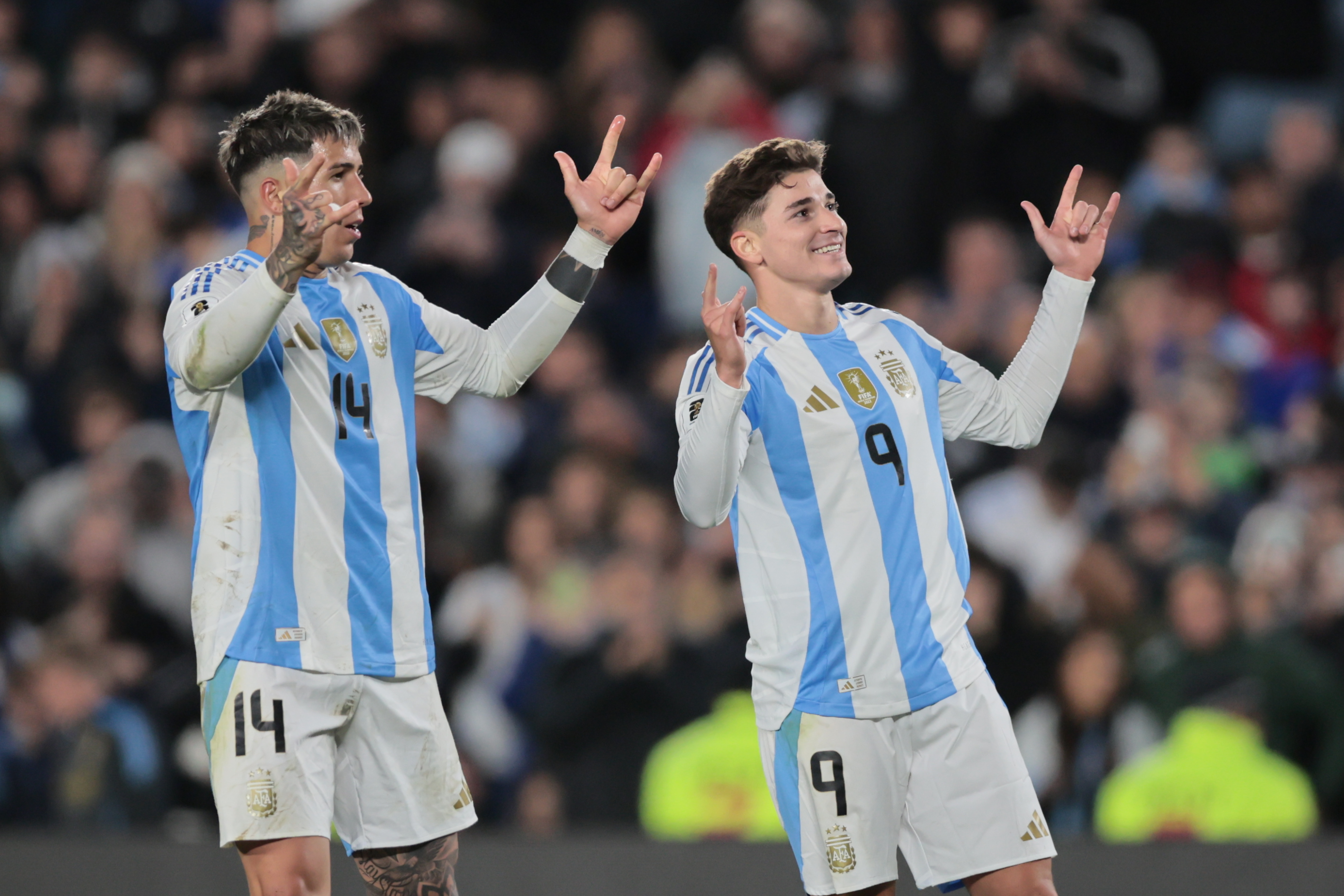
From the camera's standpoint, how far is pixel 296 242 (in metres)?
3.97

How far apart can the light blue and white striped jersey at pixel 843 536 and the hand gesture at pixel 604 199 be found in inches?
16.0

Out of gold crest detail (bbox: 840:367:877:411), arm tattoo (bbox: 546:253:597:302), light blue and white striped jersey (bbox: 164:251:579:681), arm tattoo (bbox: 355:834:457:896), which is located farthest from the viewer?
arm tattoo (bbox: 546:253:597:302)

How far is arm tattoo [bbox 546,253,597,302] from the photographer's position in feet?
15.2

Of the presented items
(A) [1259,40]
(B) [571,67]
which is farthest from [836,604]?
(A) [1259,40]

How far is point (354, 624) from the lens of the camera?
4246 mm

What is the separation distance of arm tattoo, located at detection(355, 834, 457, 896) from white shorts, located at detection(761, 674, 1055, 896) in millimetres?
885

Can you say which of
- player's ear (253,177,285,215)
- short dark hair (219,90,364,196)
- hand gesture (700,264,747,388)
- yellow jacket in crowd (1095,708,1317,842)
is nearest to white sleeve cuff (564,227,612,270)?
hand gesture (700,264,747,388)

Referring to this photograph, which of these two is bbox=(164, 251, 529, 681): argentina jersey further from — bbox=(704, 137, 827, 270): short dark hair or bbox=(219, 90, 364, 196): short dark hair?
bbox=(704, 137, 827, 270): short dark hair

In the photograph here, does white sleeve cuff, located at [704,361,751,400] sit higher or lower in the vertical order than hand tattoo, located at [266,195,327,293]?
lower

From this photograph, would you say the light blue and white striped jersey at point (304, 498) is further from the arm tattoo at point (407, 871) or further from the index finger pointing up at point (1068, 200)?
the index finger pointing up at point (1068, 200)

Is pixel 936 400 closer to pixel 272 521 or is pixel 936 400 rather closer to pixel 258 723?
pixel 272 521

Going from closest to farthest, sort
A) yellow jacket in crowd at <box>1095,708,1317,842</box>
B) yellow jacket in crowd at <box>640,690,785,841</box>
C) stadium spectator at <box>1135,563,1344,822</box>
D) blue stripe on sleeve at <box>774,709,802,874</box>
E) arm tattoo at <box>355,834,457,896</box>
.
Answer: arm tattoo at <box>355,834,457,896</box> < blue stripe on sleeve at <box>774,709,802,874</box> < yellow jacket in crowd at <box>1095,708,1317,842</box> < stadium spectator at <box>1135,563,1344,822</box> < yellow jacket in crowd at <box>640,690,785,841</box>

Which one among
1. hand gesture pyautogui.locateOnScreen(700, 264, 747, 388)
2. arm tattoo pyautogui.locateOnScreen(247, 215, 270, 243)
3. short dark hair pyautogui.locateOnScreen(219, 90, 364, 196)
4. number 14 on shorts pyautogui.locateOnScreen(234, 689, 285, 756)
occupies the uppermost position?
short dark hair pyautogui.locateOnScreen(219, 90, 364, 196)

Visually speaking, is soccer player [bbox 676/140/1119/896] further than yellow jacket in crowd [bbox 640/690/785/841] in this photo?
No
